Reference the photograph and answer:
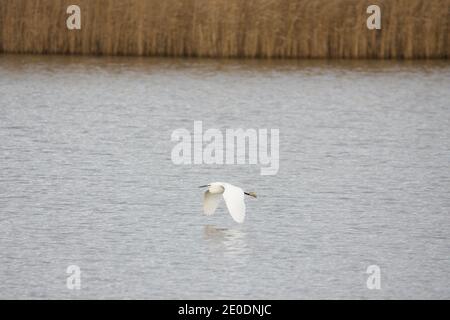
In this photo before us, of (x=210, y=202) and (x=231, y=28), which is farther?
(x=231, y=28)

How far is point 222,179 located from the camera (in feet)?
28.6

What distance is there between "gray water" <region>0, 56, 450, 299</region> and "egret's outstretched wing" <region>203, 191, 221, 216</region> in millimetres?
105

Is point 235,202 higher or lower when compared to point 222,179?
higher

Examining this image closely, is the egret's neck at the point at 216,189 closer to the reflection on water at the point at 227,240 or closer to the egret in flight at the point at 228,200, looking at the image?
the egret in flight at the point at 228,200

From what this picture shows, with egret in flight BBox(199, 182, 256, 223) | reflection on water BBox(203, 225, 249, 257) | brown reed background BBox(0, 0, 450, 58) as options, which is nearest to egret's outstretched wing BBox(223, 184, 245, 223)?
egret in flight BBox(199, 182, 256, 223)

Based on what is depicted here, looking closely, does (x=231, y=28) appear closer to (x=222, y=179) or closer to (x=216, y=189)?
(x=222, y=179)

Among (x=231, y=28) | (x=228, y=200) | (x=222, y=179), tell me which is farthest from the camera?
(x=231, y=28)

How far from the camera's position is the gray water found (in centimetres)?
642

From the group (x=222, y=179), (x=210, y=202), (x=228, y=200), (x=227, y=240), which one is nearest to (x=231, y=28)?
(x=222, y=179)

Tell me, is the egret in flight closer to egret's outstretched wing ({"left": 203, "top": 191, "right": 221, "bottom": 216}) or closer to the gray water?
egret's outstretched wing ({"left": 203, "top": 191, "right": 221, "bottom": 216})

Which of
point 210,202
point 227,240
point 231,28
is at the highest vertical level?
point 231,28

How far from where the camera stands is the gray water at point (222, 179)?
6.42 metres

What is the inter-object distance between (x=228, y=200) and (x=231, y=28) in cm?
712

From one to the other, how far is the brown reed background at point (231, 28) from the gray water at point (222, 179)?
0.99 feet
